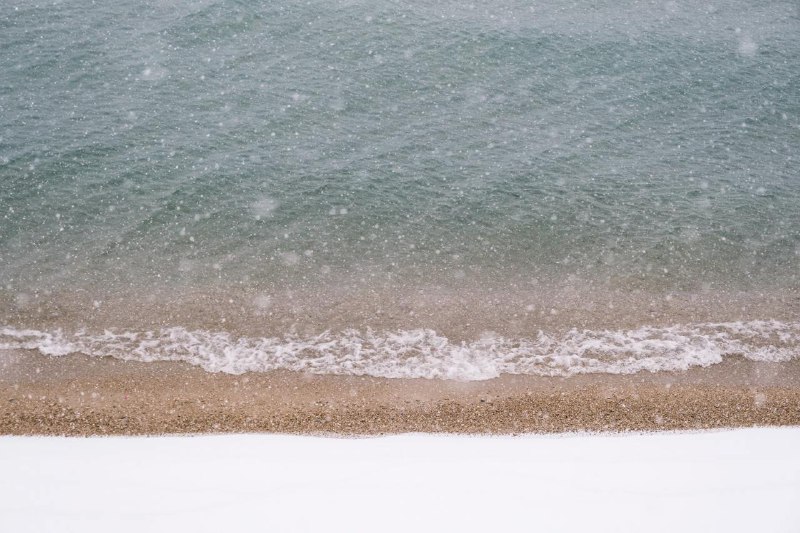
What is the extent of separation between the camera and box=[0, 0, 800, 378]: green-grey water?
18766 millimetres

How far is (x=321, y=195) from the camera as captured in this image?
69.4ft

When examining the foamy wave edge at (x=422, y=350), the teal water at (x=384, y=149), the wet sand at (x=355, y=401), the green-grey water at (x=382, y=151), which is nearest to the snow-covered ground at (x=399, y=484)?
the wet sand at (x=355, y=401)

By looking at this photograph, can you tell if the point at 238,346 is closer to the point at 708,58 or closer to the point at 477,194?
the point at 477,194

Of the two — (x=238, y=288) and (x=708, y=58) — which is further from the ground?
(x=708, y=58)

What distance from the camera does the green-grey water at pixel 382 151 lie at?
1877 centimetres

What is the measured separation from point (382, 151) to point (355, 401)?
11.9 m

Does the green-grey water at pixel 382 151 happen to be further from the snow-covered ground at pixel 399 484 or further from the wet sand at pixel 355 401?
the snow-covered ground at pixel 399 484

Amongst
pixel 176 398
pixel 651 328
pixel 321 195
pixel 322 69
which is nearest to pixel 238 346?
pixel 176 398

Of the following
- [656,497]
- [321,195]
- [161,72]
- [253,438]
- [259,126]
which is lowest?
[656,497]

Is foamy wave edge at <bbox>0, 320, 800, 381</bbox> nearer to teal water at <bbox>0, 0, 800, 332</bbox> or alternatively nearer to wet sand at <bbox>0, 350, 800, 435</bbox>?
wet sand at <bbox>0, 350, 800, 435</bbox>

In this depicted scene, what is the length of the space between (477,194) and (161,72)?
1629cm

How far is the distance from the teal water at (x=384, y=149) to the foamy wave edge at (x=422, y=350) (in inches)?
84.1

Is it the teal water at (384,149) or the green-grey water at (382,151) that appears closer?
the green-grey water at (382,151)

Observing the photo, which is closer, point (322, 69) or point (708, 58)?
point (322, 69)
